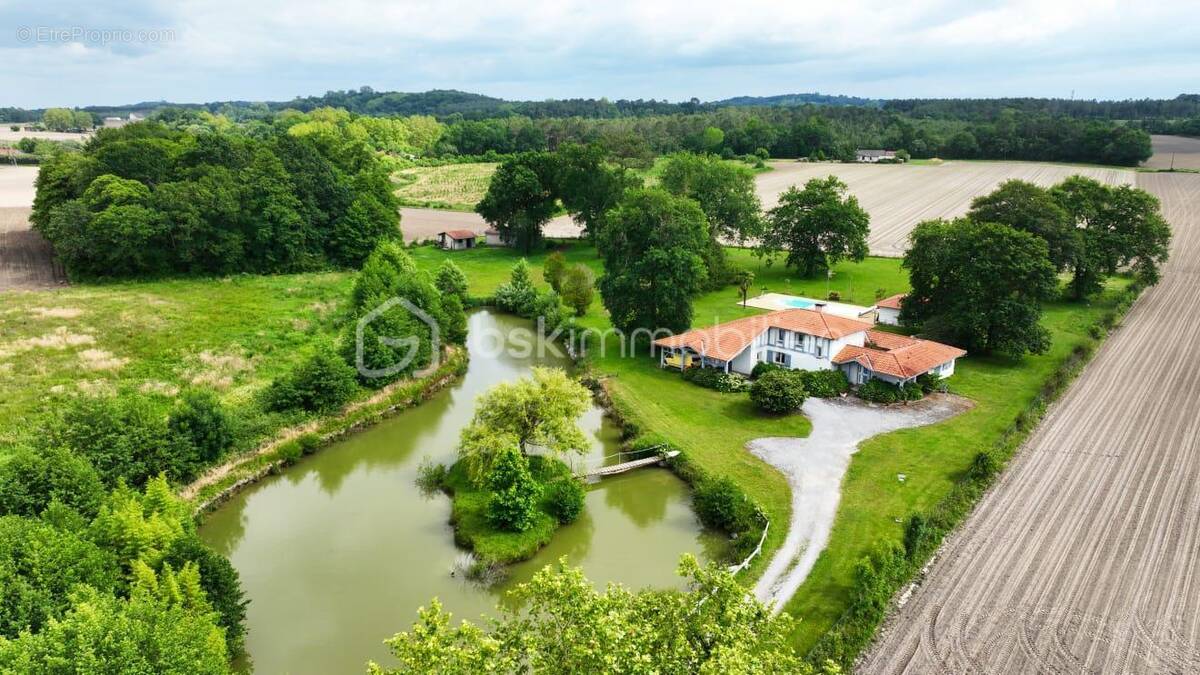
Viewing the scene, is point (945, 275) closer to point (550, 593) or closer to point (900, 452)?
point (900, 452)

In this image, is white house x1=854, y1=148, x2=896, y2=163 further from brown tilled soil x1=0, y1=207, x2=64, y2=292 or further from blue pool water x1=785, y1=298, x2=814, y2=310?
brown tilled soil x1=0, y1=207, x2=64, y2=292

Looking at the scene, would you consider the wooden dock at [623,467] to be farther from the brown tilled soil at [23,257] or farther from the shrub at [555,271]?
the brown tilled soil at [23,257]

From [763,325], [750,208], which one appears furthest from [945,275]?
[750,208]

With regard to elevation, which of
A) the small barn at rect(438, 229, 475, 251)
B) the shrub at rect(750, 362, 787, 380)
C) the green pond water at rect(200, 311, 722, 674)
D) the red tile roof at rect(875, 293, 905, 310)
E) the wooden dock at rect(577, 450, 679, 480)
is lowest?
the green pond water at rect(200, 311, 722, 674)

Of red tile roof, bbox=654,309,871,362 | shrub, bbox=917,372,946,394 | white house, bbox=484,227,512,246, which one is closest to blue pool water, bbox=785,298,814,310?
red tile roof, bbox=654,309,871,362

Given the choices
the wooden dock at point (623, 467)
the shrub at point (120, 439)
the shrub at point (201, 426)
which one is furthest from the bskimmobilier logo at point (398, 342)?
the wooden dock at point (623, 467)
